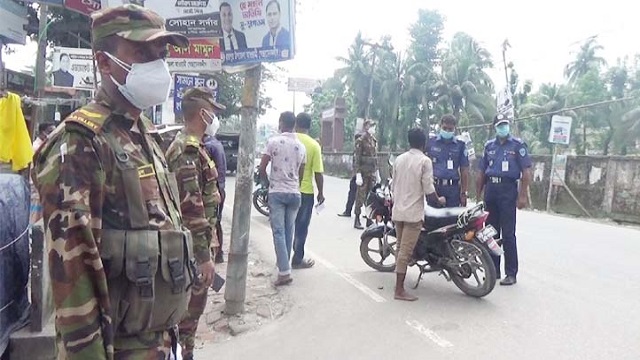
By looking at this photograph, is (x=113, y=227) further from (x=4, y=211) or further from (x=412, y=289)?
(x=412, y=289)

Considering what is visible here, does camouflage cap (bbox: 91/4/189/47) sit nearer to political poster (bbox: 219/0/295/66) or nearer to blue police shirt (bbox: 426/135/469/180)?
political poster (bbox: 219/0/295/66)

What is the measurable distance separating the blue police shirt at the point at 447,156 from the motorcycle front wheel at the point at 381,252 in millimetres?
921

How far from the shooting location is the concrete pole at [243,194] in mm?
4750

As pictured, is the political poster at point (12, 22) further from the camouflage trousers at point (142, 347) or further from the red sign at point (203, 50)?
the camouflage trousers at point (142, 347)

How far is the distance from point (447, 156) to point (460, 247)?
3.77 ft

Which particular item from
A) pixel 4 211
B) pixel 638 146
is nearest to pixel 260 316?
pixel 4 211

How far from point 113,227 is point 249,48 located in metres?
3.13

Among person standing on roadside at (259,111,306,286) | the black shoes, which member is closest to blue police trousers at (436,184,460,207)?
the black shoes

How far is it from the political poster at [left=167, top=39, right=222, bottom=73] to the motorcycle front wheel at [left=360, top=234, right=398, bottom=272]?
8.65 feet

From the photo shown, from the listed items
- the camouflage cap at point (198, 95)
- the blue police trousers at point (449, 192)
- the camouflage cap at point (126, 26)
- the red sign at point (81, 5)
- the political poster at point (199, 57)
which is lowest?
the blue police trousers at point (449, 192)

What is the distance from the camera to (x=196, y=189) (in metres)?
3.24

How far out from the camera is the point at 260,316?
16.1 feet

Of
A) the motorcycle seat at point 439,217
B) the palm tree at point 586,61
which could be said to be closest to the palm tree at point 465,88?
the palm tree at point 586,61

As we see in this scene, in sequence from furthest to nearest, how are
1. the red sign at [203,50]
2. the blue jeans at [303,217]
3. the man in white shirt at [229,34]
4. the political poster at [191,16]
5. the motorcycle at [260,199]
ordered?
the motorcycle at [260,199], the blue jeans at [303,217], the red sign at [203,50], the political poster at [191,16], the man in white shirt at [229,34]
